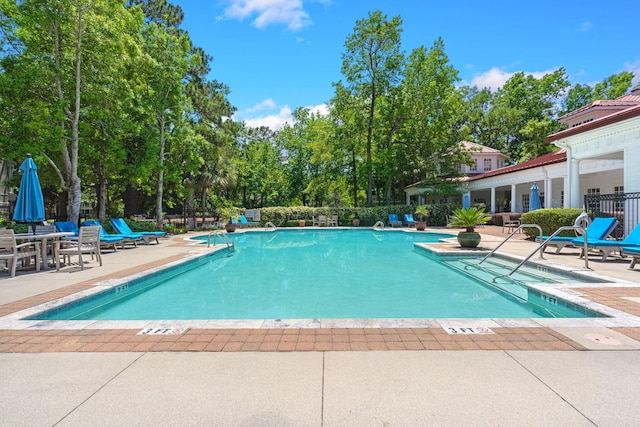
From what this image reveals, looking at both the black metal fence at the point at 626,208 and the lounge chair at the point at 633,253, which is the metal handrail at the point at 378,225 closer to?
the black metal fence at the point at 626,208

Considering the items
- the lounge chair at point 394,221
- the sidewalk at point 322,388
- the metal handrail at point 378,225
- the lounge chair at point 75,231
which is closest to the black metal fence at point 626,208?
the sidewalk at point 322,388

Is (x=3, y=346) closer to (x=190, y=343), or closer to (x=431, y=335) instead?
(x=190, y=343)

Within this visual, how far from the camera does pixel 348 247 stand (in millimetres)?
14750

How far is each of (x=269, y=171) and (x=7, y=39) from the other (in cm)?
2609

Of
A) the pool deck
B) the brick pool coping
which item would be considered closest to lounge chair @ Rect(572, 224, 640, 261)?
the pool deck

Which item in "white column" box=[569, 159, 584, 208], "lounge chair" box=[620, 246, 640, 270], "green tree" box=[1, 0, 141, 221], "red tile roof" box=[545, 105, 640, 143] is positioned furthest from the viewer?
"white column" box=[569, 159, 584, 208]

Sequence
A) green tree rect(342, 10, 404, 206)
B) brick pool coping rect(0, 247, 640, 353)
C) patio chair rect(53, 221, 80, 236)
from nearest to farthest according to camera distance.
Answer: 1. brick pool coping rect(0, 247, 640, 353)
2. patio chair rect(53, 221, 80, 236)
3. green tree rect(342, 10, 404, 206)

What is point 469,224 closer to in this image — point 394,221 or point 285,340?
point 285,340

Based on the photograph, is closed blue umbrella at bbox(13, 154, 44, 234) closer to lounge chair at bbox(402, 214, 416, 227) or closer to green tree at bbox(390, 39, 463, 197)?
lounge chair at bbox(402, 214, 416, 227)

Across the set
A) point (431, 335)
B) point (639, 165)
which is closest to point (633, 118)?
point (639, 165)

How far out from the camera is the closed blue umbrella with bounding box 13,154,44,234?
870 cm

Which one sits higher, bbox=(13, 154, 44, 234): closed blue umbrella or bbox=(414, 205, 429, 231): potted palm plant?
bbox=(13, 154, 44, 234): closed blue umbrella

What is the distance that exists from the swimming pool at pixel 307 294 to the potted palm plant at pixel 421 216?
10287 millimetres

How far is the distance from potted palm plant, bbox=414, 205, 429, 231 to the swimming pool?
33.7ft
